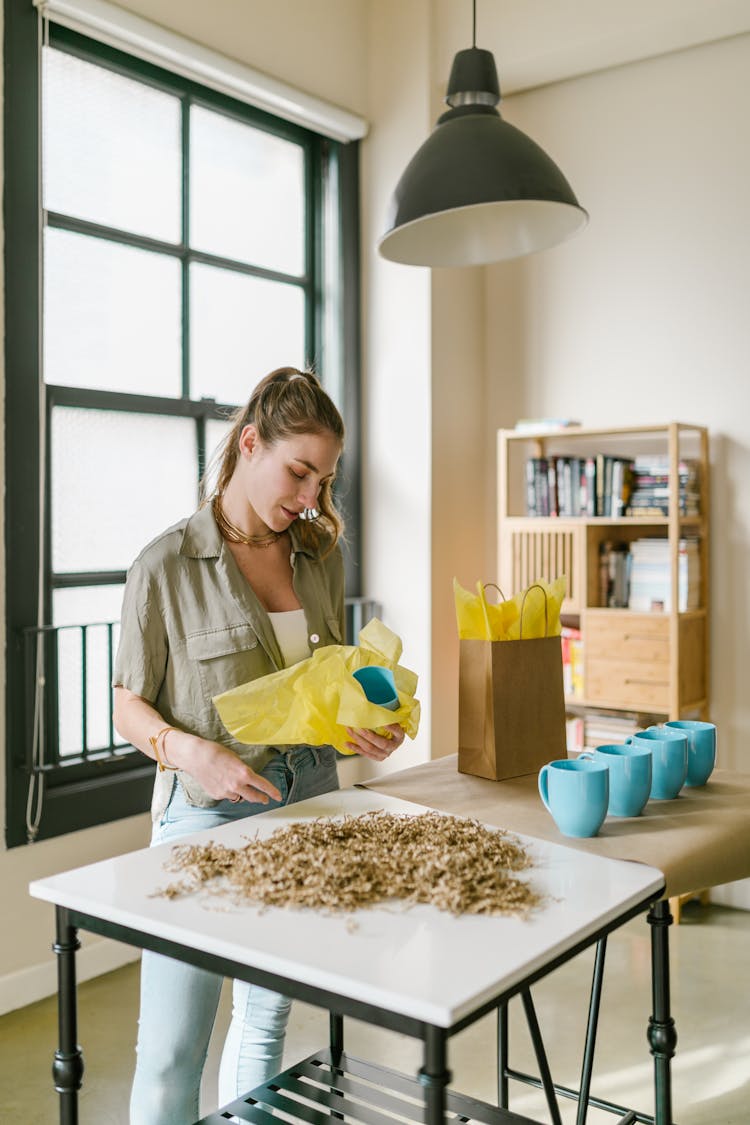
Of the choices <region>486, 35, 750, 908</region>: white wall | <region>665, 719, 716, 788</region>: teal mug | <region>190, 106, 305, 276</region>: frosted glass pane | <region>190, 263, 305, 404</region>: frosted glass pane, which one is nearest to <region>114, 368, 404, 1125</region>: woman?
<region>665, 719, 716, 788</region>: teal mug

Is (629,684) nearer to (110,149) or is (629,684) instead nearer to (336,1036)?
(336,1036)

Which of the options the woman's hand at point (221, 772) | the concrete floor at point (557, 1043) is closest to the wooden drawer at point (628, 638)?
the concrete floor at point (557, 1043)

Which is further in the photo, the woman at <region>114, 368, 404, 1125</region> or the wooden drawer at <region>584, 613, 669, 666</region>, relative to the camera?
the wooden drawer at <region>584, 613, 669, 666</region>

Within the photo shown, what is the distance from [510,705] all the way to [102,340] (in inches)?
74.6

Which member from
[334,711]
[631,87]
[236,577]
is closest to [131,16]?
[631,87]

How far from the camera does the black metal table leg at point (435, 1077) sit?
106cm

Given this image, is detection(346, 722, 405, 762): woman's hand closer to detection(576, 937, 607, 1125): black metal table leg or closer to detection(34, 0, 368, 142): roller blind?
detection(576, 937, 607, 1125): black metal table leg

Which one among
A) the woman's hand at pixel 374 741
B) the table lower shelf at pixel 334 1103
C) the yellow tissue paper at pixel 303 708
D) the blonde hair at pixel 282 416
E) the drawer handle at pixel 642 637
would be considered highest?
the blonde hair at pixel 282 416

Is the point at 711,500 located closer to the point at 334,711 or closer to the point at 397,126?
the point at 397,126

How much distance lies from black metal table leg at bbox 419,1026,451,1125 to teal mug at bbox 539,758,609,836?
0.50 metres

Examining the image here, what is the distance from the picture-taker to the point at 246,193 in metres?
3.66

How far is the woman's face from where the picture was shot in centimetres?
189

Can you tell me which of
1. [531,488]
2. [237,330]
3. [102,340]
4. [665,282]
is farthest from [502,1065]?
[665,282]

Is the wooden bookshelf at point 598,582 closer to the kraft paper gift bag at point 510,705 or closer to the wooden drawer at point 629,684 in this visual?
the wooden drawer at point 629,684
